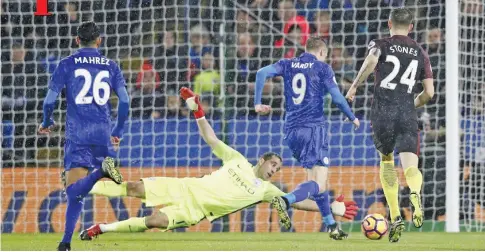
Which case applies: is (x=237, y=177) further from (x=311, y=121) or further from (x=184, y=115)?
(x=184, y=115)

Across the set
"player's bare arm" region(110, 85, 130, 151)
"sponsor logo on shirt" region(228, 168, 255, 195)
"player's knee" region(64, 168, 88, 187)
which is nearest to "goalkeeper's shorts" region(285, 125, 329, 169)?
"sponsor logo on shirt" region(228, 168, 255, 195)

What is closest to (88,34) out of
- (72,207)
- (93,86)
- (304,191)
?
(93,86)

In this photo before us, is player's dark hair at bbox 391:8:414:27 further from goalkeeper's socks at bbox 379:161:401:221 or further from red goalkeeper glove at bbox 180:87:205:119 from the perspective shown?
red goalkeeper glove at bbox 180:87:205:119

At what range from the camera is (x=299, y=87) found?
10.6 metres

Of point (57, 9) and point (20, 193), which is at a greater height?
point (57, 9)

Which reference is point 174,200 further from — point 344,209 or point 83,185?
point 344,209

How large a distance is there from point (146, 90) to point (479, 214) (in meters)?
3.65

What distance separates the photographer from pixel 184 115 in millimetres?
13211

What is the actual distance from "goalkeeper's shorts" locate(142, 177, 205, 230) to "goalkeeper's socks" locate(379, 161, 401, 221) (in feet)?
4.82

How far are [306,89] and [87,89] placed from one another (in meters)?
2.28

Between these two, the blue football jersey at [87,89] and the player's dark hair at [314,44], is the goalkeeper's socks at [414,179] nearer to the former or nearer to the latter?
the player's dark hair at [314,44]

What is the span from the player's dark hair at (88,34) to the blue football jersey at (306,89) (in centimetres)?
216

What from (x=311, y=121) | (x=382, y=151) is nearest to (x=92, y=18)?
(x=311, y=121)

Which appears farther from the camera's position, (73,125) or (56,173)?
(56,173)
